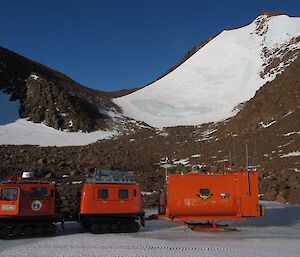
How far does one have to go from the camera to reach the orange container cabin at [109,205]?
17781 millimetres

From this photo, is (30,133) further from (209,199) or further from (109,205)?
(209,199)

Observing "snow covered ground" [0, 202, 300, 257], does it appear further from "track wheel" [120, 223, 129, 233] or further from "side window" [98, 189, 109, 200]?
"side window" [98, 189, 109, 200]

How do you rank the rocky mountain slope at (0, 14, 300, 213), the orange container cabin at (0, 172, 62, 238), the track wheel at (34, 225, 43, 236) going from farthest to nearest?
the rocky mountain slope at (0, 14, 300, 213) → the track wheel at (34, 225, 43, 236) → the orange container cabin at (0, 172, 62, 238)

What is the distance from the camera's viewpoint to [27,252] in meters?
13.5

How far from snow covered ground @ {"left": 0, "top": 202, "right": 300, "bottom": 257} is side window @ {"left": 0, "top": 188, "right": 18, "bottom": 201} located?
175cm

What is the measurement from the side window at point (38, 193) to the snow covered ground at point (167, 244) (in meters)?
1.61

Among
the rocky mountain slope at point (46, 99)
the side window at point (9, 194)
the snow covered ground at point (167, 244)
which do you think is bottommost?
the snow covered ground at point (167, 244)

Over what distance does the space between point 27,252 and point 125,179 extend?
6.00 meters

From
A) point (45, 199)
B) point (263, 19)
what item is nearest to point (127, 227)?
point (45, 199)

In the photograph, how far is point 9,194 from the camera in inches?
663

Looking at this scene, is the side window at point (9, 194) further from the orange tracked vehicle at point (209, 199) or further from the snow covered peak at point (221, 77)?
the snow covered peak at point (221, 77)

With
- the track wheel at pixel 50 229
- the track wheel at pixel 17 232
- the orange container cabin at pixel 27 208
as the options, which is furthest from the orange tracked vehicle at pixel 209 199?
the track wheel at pixel 17 232

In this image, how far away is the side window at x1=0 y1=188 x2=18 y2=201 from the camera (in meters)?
16.8

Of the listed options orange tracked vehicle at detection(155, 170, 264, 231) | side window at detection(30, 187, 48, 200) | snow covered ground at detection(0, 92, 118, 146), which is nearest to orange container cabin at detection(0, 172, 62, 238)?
side window at detection(30, 187, 48, 200)
